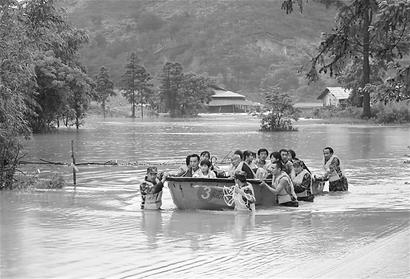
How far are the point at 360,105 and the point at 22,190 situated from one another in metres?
65.3

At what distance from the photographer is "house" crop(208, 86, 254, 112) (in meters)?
145

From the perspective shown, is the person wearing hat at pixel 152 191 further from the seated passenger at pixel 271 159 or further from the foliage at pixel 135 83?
the foliage at pixel 135 83

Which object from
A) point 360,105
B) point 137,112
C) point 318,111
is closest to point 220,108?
point 137,112

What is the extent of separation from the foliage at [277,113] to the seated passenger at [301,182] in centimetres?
4119

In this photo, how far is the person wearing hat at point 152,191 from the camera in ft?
52.5

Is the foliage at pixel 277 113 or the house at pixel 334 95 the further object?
the house at pixel 334 95

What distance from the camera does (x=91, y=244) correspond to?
11.8 m

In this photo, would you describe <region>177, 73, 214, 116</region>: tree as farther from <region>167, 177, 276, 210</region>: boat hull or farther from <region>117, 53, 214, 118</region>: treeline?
<region>167, 177, 276, 210</region>: boat hull

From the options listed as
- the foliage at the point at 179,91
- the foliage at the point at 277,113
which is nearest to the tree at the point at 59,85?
the foliage at the point at 277,113

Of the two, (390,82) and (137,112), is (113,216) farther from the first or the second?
(137,112)

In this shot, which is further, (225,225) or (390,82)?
(390,82)

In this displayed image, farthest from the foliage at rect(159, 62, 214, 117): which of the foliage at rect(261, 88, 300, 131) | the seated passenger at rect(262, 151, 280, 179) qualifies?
the seated passenger at rect(262, 151, 280, 179)

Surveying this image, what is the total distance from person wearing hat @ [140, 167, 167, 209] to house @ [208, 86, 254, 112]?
417 feet

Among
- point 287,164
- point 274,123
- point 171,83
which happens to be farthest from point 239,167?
point 171,83
